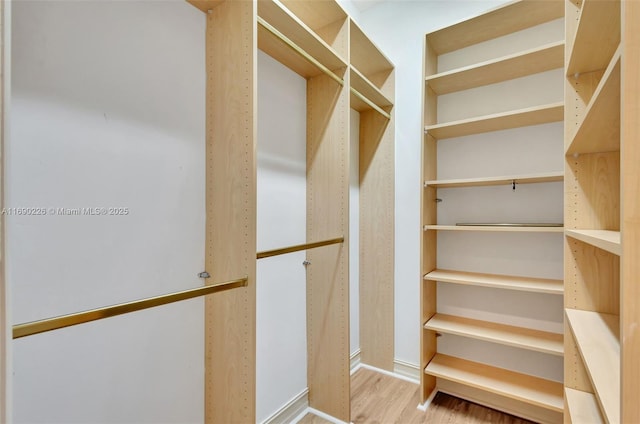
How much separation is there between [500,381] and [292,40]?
8.19ft

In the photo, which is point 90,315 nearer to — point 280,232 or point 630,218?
point 280,232

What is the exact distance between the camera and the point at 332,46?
192 cm

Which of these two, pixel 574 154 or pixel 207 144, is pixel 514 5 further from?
pixel 207 144

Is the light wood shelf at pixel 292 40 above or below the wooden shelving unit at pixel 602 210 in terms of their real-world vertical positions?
above

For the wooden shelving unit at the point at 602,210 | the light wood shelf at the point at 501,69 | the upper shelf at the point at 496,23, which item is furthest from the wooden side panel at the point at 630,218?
the upper shelf at the point at 496,23

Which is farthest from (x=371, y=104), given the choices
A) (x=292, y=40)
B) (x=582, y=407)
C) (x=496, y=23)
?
(x=582, y=407)

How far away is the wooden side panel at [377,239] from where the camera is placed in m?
2.56

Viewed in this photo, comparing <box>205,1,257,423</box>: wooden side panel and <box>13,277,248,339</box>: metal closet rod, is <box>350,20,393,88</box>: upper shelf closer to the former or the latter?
<box>205,1,257,423</box>: wooden side panel

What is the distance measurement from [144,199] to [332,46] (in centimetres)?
146

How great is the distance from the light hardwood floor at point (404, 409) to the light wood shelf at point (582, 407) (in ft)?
2.68

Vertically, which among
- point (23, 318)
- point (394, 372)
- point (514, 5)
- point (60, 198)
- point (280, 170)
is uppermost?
point (514, 5)

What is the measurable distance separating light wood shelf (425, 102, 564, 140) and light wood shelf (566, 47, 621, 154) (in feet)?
1.80

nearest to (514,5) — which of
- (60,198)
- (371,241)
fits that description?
(371,241)

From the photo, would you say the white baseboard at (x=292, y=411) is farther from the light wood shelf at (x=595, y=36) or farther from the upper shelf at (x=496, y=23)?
the upper shelf at (x=496, y=23)
